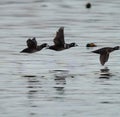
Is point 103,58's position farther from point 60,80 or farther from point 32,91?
point 32,91

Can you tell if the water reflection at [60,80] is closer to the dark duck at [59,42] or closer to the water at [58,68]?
the water at [58,68]

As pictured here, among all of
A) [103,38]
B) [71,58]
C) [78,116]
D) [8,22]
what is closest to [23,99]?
[78,116]

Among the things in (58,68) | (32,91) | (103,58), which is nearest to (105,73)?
(103,58)

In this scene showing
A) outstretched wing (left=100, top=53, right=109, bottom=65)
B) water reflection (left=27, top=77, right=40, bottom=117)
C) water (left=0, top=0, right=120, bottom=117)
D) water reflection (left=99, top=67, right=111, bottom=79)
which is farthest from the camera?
outstretched wing (left=100, top=53, right=109, bottom=65)

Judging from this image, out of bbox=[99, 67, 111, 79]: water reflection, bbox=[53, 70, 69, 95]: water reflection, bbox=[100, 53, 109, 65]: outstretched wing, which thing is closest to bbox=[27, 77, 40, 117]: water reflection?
bbox=[53, 70, 69, 95]: water reflection

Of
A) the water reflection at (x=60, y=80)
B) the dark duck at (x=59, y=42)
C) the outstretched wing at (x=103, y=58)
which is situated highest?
the dark duck at (x=59, y=42)

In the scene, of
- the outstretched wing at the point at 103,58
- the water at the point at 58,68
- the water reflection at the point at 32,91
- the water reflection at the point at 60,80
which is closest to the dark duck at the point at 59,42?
the water at the point at 58,68

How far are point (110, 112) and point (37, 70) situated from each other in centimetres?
500

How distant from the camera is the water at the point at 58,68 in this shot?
16.7m

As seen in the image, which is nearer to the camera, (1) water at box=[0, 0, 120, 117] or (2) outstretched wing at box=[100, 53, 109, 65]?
(1) water at box=[0, 0, 120, 117]

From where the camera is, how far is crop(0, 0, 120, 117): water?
16.7 m

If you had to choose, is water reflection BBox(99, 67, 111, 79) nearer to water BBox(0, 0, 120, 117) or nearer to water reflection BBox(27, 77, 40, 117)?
water BBox(0, 0, 120, 117)

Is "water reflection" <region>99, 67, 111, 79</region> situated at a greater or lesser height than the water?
lesser

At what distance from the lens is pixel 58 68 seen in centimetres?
2125
